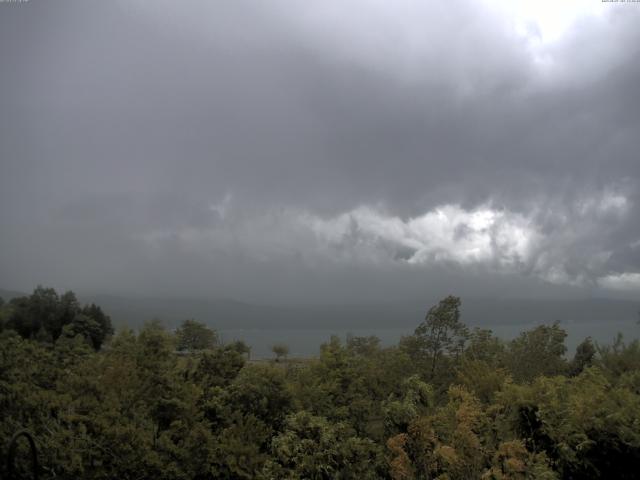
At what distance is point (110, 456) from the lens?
1263 centimetres

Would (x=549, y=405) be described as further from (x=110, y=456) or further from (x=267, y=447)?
(x=110, y=456)

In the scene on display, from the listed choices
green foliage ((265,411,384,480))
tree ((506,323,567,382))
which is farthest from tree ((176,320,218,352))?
green foliage ((265,411,384,480))

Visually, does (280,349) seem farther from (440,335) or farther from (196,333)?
(440,335)

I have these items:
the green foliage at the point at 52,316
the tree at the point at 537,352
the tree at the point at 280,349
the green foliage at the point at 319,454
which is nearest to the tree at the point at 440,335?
the tree at the point at 537,352

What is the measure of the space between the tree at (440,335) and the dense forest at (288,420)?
151 inches

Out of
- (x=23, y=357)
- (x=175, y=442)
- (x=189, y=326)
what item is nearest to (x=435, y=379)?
(x=175, y=442)

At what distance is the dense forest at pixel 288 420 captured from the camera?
1281cm

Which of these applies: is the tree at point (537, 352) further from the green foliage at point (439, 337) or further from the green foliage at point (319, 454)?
the green foliage at point (319, 454)

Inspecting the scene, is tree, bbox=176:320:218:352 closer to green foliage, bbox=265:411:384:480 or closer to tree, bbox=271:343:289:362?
tree, bbox=271:343:289:362

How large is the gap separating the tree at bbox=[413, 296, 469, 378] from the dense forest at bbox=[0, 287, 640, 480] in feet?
12.6

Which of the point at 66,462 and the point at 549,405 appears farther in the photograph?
the point at 549,405

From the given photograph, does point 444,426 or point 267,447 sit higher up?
point 444,426

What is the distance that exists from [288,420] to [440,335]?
10574 mm

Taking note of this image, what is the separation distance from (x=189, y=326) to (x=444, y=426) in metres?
32.7
